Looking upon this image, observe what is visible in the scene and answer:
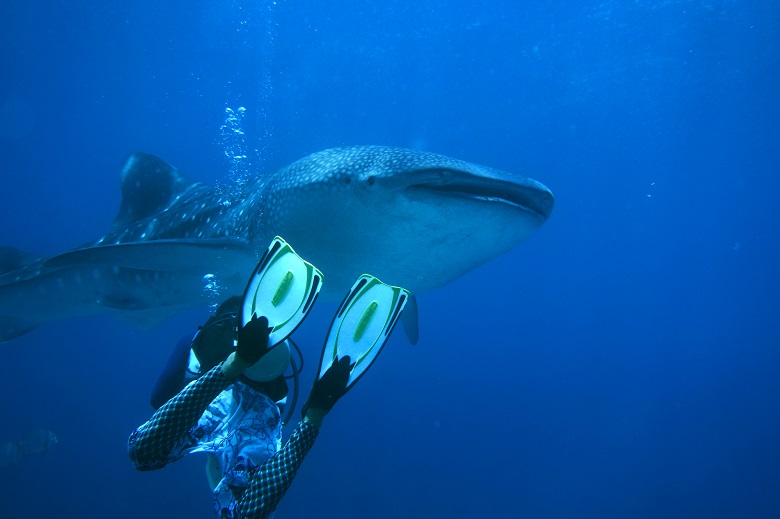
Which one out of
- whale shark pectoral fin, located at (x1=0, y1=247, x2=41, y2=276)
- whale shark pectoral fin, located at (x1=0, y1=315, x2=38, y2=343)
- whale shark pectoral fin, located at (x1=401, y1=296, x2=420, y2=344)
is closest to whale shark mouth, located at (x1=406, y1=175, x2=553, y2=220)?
whale shark pectoral fin, located at (x1=401, y1=296, x2=420, y2=344)

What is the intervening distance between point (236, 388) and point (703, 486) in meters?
29.9

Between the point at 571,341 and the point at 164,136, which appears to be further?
the point at 164,136

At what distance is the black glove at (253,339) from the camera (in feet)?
7.27

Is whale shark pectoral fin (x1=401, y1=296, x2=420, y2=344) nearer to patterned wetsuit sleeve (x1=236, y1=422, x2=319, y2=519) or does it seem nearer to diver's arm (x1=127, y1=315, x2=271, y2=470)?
diver's arm (x1=127, y1=315, x2=271, y2=470)

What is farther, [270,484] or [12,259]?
[12,259]

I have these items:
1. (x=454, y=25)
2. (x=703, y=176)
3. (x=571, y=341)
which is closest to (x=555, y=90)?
(x=454, y=25)

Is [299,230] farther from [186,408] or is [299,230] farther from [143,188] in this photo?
[143,188]

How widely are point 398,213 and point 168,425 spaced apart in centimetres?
184

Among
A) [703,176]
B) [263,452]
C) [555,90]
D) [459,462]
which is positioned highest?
[555,90]

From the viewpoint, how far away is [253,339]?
2217 millimetres

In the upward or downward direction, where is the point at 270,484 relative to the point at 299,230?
downward

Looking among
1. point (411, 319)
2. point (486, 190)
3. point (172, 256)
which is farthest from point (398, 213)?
point (411, 319)

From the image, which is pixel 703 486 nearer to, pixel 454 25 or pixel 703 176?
pixel 703 176

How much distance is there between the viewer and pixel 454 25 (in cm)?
2706
